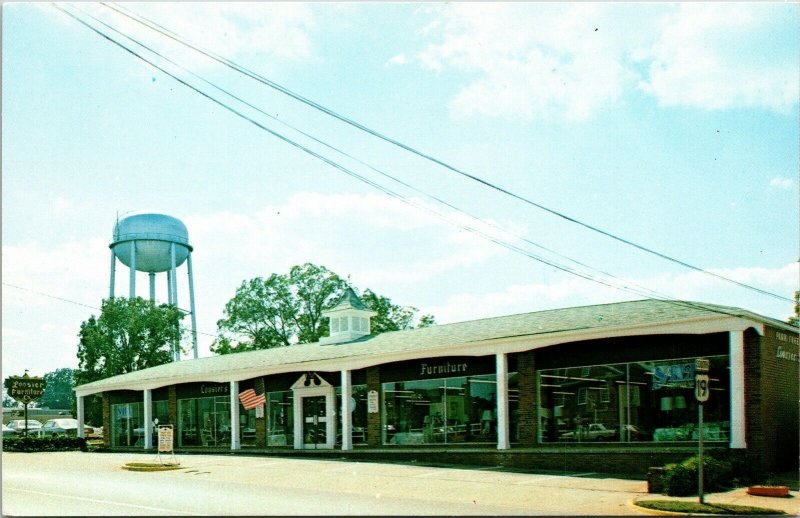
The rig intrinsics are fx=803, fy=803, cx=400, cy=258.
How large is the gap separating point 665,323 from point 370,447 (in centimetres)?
1265

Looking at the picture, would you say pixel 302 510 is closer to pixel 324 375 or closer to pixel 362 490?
pixel 362 490

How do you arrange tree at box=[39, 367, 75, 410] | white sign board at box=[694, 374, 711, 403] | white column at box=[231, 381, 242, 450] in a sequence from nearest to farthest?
white sign board at box=[694, 374, 711, 403] → white column at box=[231, 381, 242, 450] → tree at box=[39, 367, 75, 410]

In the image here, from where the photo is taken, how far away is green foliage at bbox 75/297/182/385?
61.8 m

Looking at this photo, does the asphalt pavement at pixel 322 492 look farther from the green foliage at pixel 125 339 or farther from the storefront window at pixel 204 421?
the green foliage at pixel 125 339

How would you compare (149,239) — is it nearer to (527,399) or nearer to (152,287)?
(152,287)

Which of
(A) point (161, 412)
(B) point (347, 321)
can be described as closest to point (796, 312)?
(B) point (347, 321)

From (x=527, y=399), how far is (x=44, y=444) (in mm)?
29692

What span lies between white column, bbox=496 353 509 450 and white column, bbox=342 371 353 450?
687cm

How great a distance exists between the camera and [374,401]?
2942cm

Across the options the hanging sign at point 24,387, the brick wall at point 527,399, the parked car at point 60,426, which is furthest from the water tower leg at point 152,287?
the brick wall at point 527,399

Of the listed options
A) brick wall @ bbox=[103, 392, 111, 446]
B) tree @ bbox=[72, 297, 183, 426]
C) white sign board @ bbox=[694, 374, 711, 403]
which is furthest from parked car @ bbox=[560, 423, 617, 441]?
tree @ bbox=[72, 297, 183, 426]

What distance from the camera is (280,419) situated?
33.7 m

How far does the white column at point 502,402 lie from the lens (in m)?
24.4

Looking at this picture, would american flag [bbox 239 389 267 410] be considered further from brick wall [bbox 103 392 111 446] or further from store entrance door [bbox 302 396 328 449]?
brick wall [bbox 103 392 111 446]
